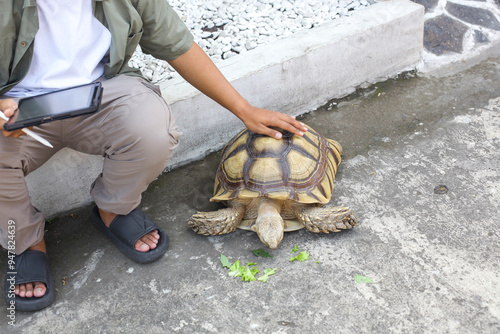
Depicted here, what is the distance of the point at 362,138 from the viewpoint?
118 inches

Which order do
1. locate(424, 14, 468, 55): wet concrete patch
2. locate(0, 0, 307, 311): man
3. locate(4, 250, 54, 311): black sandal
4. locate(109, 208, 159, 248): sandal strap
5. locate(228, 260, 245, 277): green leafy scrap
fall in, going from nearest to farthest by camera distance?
locate(0, 0, 307, 311): man < locate(4, 250, 54, 311): black sandal < locate(228, 260, 245, 277): green leafy scrap < locate(109, 208, 159, 248): sandal strap < locate(424, 14, 468, 55): wet concrete patch

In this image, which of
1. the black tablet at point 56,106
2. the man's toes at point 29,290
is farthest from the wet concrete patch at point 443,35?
the man's toes at point 29,290

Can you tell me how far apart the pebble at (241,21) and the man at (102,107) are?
0.96 m

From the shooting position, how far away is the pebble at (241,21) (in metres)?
3.28

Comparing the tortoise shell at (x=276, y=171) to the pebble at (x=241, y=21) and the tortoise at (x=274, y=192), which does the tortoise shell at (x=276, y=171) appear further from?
the pebble at (x=241, y=21)

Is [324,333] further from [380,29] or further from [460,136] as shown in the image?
[380,29]

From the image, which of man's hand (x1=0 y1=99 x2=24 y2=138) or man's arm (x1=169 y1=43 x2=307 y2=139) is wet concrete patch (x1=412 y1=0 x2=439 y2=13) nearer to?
man's arm (x1=169 y1=43 x2=307 y2=139)

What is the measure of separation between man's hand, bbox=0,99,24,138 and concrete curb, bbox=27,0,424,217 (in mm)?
699

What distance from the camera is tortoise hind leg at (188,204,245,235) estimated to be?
235cm

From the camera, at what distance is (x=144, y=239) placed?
90.2 inches

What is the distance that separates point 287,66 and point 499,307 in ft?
5.83

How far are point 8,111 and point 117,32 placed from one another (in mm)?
539

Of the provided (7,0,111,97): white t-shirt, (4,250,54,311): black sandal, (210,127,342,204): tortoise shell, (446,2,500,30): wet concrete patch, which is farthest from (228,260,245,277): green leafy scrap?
(446,2,500,30): wet concrete patch

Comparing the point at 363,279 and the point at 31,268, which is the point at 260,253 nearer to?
the point at 363,279
